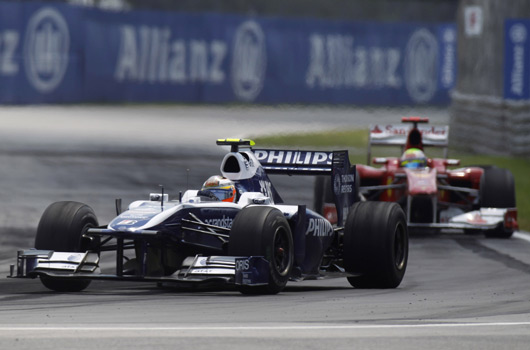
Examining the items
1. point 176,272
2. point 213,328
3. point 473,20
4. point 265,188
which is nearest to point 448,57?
point 473,20

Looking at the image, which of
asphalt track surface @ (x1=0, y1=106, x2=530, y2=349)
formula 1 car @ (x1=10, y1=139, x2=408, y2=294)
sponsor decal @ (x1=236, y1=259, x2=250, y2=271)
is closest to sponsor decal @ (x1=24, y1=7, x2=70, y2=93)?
asphalt track surface @ (x1=0, y1=106, x2=530, y2=349)

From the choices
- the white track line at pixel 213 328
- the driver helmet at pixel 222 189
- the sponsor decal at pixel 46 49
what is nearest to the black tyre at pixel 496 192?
the driver helmet at pixel 222 189

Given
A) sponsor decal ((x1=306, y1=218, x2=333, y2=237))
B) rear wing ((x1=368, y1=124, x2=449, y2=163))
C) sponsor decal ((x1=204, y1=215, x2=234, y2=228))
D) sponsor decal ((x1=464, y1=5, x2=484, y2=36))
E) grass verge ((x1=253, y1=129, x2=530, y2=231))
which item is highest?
sponsor decal ((x1=464, y1=5, x2=484, y2=36))

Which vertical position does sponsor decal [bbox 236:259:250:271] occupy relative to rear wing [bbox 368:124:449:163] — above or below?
below

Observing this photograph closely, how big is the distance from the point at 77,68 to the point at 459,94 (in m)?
12.3

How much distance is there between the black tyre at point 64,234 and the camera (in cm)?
1086

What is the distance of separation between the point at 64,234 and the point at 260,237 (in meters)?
1.75

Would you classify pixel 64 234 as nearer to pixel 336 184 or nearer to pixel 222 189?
pixel 222 189

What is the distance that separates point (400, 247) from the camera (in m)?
12.2

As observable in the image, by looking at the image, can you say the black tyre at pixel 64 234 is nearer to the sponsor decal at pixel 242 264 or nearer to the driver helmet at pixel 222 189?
the driver helmet at pixel 222 189

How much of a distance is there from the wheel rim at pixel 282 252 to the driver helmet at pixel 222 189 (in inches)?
38.0

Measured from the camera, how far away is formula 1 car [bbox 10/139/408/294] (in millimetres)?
10344

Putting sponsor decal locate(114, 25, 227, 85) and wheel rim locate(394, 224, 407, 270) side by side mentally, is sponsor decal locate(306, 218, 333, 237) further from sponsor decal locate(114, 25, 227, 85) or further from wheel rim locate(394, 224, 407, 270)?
sponsor decal locate(114, 25, 227, 85)

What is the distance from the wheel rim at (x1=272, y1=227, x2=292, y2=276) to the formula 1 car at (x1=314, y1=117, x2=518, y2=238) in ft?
22.0
